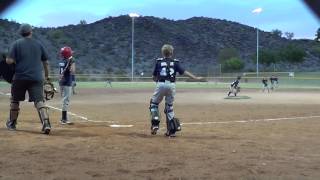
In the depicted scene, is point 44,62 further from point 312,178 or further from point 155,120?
point 312,178

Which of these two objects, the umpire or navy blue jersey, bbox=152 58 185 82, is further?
navy blue jersey, bbox=152 58 185 82

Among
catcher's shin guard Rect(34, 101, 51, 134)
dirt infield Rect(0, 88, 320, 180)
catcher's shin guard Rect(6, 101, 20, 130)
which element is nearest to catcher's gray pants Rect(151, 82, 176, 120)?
dirt infield Rect(0, 88, 320, 180)

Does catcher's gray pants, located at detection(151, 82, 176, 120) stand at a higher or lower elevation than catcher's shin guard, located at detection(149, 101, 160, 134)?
higher

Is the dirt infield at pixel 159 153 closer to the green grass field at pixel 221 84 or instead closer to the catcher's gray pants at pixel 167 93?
the catcher's gray pants at pixel 167 93

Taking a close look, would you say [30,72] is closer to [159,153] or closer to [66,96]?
[159,153]

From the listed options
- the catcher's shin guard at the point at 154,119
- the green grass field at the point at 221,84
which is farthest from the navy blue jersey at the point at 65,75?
the green grass field at the point at 221,84

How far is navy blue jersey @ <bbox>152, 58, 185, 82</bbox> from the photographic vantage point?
10.4m

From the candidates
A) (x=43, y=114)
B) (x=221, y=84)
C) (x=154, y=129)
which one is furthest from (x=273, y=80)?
(x=43, y=114)

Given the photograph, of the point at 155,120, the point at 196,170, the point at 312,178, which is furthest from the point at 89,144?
the point at 312,178

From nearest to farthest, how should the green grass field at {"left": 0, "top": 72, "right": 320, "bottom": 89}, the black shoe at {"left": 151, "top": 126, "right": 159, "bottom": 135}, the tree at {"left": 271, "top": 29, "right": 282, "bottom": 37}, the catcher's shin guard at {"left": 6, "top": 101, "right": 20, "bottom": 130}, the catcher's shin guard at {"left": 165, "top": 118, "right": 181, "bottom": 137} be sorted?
the tree at {"left": 271, "top": 29, "right": 282, "bottom": 37} < the catcher's shin guard at {"left": 165, "top": 118, "right": 181, "bottom": 137} < the catcher's shin guard at {"left": 6, "top": 101, "right": 20, "bottom": 130} < the black shoe at {"left": 151, "top": 126, "right": 159, "bottom": 135} < the green grass field at {"left": 0, "top": 72, "right": 320, "bottom": 89}

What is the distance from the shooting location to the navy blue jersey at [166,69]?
1041 cm

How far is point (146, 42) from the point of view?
2.54 metres

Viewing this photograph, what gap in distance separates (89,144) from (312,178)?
3904mm

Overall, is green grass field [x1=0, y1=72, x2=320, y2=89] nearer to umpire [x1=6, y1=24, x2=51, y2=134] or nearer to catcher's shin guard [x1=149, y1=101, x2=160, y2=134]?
catcher's shin guard [x1=149, y1=101, x2=160, y2=134]
